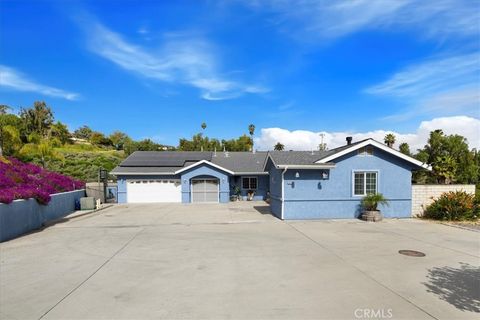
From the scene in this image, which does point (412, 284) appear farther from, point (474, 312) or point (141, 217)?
point (141, 217)

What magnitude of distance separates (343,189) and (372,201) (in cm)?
155

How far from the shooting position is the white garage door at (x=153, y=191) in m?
25.5

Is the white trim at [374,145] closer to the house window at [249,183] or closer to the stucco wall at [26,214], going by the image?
the house window at [249,183]

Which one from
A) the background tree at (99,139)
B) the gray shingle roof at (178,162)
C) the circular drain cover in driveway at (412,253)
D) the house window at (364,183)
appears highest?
the background tree at (99,139)

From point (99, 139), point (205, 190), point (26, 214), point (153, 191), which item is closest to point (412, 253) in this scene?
point (26, 214)

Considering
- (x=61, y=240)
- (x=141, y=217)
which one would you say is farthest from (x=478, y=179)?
(x=61, y=240)

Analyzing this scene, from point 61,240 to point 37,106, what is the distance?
52.6 m

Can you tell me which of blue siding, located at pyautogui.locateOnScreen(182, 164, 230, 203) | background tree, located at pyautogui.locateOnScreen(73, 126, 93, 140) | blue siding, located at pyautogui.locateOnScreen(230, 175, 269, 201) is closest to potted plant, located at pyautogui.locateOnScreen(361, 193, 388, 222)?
blue siding, located at pyautogui.locateOnScreen(230, 175, 269, 201)

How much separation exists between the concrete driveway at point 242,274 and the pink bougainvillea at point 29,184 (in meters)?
1.95

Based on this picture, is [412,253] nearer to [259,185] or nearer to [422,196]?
[422,196]

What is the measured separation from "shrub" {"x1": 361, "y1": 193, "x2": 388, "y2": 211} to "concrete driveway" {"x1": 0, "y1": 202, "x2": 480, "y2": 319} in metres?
3.04

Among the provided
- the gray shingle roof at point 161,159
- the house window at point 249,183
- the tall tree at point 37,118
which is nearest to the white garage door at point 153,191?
the gray shingle roof at point 161,159

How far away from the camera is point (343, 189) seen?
51.8 feet

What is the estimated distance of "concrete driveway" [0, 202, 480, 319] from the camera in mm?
5266
